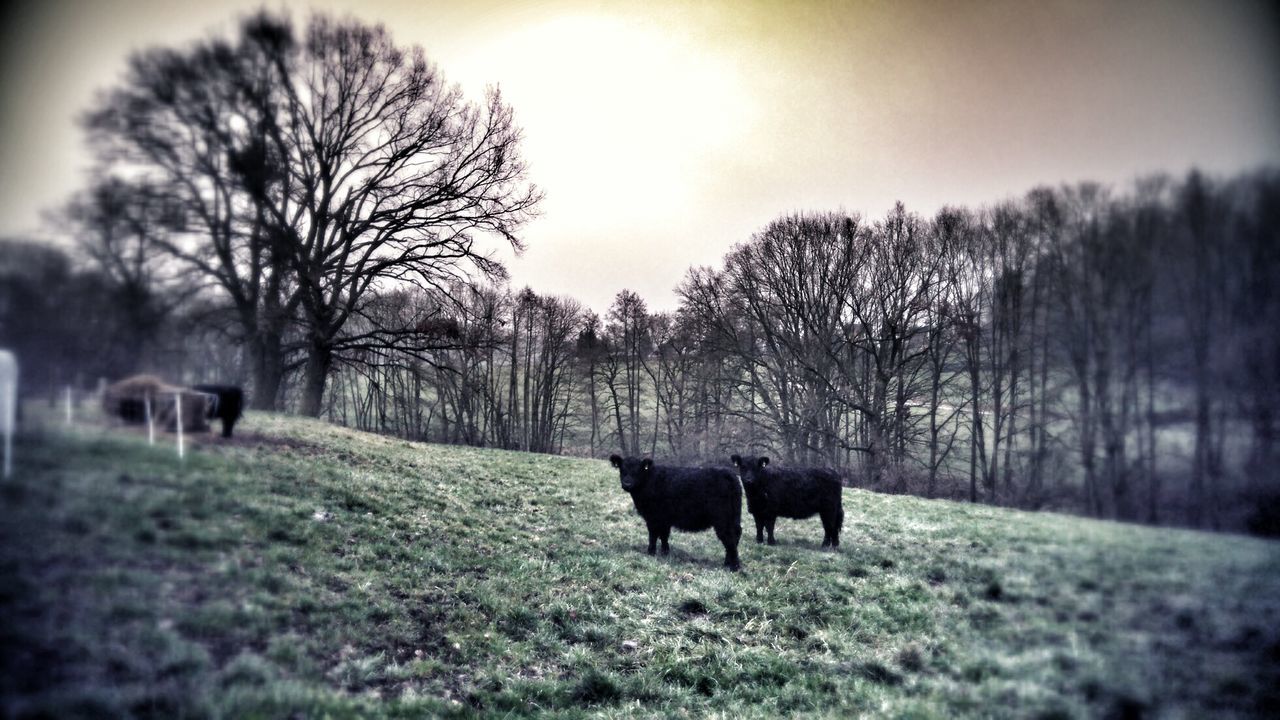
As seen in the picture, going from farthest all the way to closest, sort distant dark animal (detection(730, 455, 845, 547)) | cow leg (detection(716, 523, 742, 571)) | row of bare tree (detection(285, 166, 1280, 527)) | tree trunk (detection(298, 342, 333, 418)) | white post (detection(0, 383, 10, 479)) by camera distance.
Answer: distant dark animal (detection(730, 455, 845, 547)) < cow leg (detection(716, 523, 742, 571)) < tree trunk (detection(298, 342, 333, 418)) < row of bare tree (detection(285, 166, 1280, 527)) < white post (detection(0, 383, 10, 479))

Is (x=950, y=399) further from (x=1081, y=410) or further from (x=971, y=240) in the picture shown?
(x=1081, y=410)

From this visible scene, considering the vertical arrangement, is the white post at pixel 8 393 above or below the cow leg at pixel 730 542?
above

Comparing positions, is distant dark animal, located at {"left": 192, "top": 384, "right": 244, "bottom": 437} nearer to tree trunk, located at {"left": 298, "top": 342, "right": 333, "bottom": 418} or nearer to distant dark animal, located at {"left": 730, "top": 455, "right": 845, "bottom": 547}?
tree trunk, located at {"left": 298, "top": 342, "right": 333, "bottom": 418}

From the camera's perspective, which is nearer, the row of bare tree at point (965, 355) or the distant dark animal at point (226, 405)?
the row of bare tree at point (965, 355)

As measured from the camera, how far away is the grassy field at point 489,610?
183 centimetres

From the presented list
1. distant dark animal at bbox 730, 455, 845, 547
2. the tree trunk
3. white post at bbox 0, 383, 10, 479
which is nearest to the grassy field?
white post at bbox 0, 383, 10, 479

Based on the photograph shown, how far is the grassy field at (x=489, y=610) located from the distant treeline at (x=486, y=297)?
341mm

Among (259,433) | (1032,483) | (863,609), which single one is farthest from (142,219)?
(863,609)

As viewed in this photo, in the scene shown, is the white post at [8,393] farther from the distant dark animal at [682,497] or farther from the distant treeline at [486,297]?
the distant dark animal at [682,497]

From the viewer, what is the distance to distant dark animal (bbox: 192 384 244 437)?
269cm

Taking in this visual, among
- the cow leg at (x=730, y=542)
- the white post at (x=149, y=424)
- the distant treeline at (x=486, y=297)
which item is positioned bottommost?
the cow leg at (x=730, y=542)

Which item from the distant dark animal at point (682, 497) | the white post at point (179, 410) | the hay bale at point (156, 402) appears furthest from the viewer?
the distant dark animal at point (682, 497)

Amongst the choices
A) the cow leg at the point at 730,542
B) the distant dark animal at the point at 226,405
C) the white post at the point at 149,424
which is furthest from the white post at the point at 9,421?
the cow leg at the point at 730,542

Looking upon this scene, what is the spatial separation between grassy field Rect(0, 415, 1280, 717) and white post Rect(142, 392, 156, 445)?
5 centimetres
